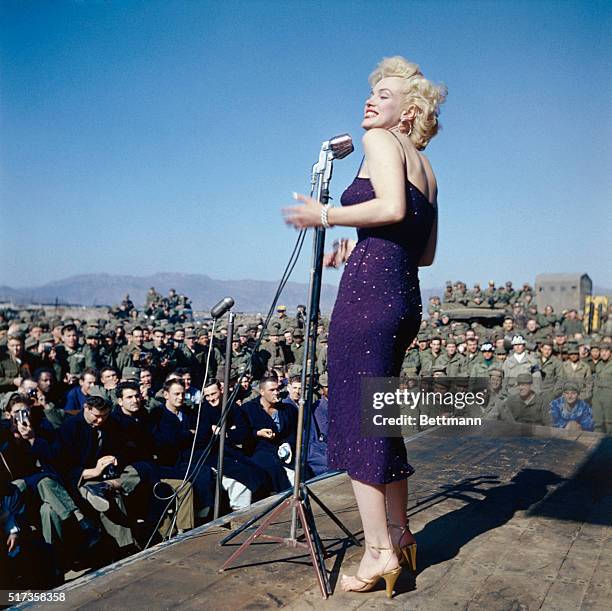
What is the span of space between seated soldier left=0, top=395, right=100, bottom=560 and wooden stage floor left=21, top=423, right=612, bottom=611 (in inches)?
58.9

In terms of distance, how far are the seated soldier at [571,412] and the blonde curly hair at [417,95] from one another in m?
6.15

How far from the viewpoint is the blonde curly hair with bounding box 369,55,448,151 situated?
7.46 ft

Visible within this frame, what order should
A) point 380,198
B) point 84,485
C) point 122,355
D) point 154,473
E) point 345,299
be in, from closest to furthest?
1. point 380,198
2. point 345,299
3. point 84,485
4. point 154,473
5. point 122,355

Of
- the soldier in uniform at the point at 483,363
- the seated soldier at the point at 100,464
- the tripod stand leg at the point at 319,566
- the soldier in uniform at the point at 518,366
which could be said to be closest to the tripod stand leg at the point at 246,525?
the tripod stand leg at the point at 319,566

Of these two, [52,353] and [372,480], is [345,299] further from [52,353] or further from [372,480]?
[52,353]

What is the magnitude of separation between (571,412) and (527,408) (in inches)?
19.3

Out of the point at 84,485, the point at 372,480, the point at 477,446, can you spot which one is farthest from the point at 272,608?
the point at 477,446

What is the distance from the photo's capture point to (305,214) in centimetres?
217

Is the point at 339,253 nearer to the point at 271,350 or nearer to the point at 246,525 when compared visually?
the point at 246,525

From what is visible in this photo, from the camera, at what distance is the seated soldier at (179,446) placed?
4715mm

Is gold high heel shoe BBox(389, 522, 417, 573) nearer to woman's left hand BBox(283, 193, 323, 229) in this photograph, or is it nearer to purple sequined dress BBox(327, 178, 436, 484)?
purple sequined dress BBox(327, 178, 436, 484)

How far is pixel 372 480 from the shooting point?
2.20 m

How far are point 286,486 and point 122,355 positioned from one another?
6131mm

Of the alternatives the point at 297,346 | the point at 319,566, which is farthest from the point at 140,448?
the point at 297,346
